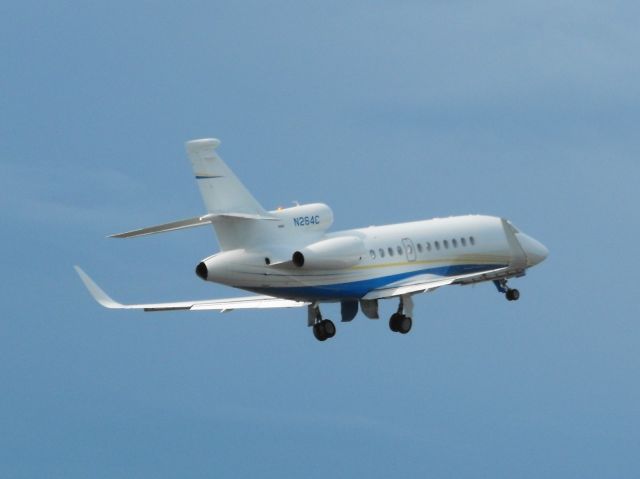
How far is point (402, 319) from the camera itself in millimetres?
65312

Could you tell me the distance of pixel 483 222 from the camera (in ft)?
228

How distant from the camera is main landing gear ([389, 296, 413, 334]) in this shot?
214ft

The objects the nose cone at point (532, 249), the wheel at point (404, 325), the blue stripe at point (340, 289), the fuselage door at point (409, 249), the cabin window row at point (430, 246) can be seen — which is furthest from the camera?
the nose cone at point (532, 249)

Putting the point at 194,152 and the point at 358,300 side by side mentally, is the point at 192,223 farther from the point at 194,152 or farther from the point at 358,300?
the point at 358,300

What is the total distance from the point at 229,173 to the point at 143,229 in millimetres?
3350

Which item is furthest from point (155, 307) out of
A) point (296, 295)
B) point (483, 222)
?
point (483, 222)

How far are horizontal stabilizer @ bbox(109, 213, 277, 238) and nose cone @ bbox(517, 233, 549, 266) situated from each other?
41.0 ft

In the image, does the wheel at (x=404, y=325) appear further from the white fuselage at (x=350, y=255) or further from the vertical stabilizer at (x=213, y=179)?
the vertical stabilizer at (x=213, y=179)

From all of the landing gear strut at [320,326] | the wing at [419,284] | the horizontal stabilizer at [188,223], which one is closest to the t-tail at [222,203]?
the horizontal stabilizer at [188,223]

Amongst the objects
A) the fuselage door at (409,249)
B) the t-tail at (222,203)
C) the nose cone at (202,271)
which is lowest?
the nose cone at (202,271)

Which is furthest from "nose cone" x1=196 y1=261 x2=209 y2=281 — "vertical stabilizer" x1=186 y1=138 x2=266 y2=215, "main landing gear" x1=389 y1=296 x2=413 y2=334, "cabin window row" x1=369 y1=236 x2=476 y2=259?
"main landing gear" x1=389 y1=296 x2=413 y2=334

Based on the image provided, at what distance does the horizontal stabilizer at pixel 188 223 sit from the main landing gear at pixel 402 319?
240 inches

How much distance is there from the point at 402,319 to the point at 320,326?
2.78m

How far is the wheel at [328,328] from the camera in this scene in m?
64.6
